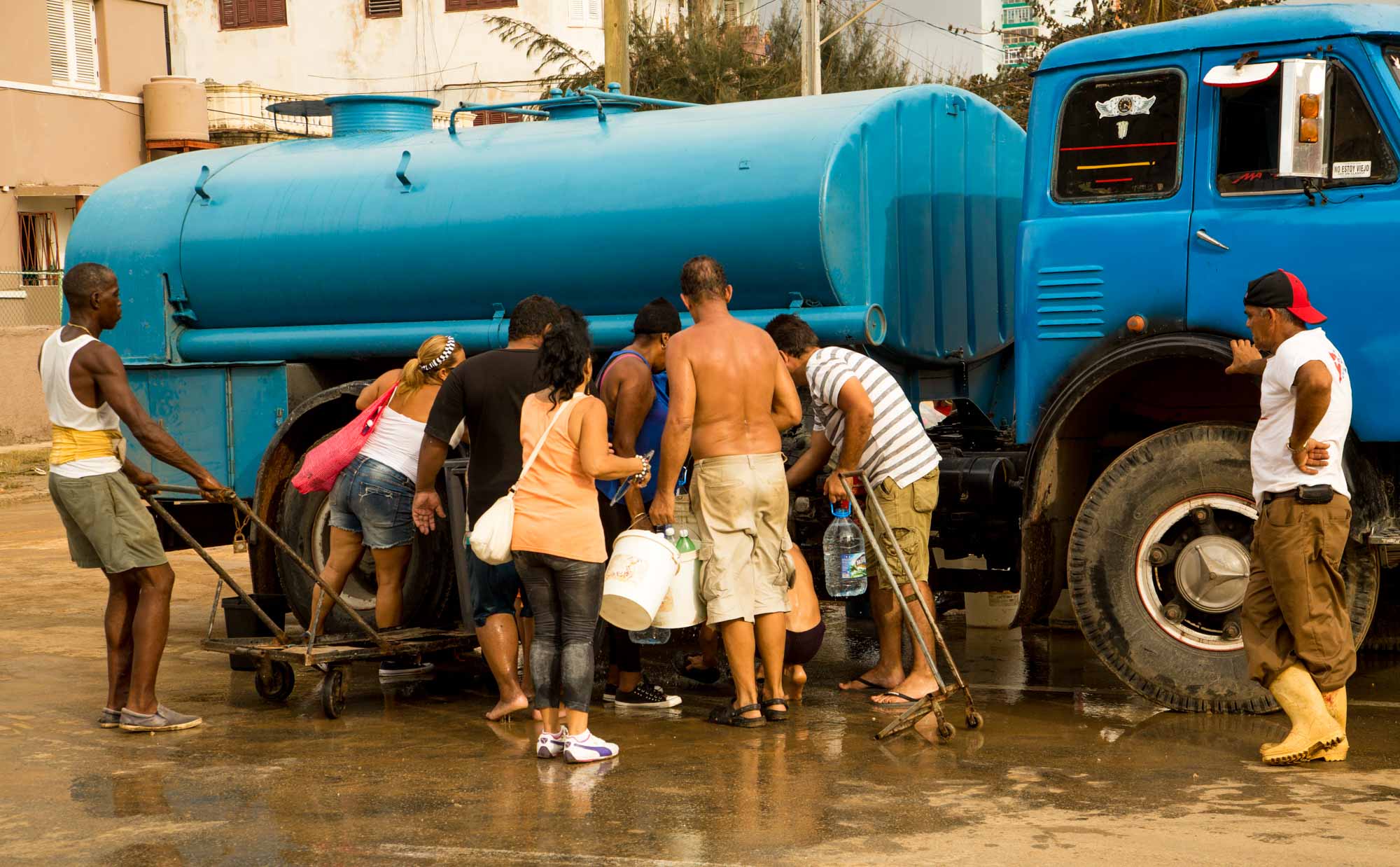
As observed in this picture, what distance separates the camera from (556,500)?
20.1 ft

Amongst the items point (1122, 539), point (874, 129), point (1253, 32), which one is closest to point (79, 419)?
point (874, 129)

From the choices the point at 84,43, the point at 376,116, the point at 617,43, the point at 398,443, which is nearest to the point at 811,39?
the point at 617,43

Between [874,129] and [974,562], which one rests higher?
[874,129]

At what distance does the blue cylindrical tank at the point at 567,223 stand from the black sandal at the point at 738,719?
5.85ft

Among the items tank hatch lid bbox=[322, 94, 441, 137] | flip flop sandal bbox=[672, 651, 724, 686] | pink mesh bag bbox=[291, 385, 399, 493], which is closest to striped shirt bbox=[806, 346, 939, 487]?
flip flop sandal bbox=[672, 651, 724, 686]

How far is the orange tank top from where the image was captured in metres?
6.09

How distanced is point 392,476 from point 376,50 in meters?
30.4

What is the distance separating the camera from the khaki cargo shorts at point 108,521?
662 centimetres

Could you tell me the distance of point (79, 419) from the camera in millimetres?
6645

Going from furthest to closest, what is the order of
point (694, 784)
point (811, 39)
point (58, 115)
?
point (58, 115)
point (811, 39)
point (694, 784)

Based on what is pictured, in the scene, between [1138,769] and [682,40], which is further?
[682,40]

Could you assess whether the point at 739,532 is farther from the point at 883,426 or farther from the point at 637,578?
the point at 883,426

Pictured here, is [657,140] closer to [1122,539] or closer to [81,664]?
[1122,539]

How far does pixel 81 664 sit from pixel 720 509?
145 inches
